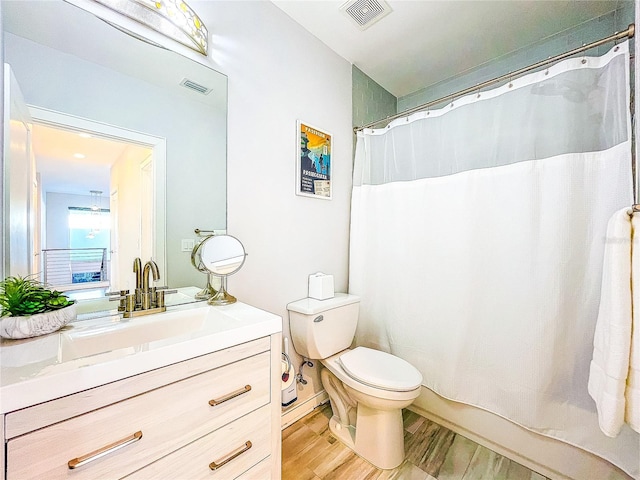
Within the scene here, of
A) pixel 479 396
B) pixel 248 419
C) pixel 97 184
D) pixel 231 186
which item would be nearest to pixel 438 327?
pixel 479 396

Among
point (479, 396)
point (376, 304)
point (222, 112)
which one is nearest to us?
point (222, 112)

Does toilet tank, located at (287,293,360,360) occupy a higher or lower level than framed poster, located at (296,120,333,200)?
lower

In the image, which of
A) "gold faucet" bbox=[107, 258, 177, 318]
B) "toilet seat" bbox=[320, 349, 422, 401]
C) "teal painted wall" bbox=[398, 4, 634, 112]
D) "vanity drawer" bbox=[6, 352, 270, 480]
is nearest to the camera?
"vanity drawer" bbox=[6, 352, 270, 480]

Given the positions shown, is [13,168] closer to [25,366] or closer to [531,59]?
[25,366]

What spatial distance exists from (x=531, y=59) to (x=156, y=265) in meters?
2.60

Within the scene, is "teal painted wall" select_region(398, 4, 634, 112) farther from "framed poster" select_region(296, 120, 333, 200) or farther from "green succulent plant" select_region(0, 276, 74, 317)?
"green succulent plant" select_region(0, 276, 74, 317)

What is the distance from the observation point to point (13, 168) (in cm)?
90

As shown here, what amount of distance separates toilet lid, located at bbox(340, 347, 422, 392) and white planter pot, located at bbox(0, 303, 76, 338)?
118 centimetres

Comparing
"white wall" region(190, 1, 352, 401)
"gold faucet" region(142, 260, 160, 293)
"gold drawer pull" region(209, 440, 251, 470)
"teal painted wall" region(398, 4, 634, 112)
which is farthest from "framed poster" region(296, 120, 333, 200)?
"gold drawer pull" region(209, 440, 251, 470)

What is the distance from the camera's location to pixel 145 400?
2.25 feet

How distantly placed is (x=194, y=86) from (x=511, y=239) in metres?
1.71

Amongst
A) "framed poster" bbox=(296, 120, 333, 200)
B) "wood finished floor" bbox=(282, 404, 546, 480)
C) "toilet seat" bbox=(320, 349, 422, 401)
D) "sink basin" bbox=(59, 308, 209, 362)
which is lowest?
"wood finished floor" bbox=(282, 404, 546, 480)

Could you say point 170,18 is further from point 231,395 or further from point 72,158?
point 231,395

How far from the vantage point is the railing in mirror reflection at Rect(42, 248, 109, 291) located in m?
0.96
